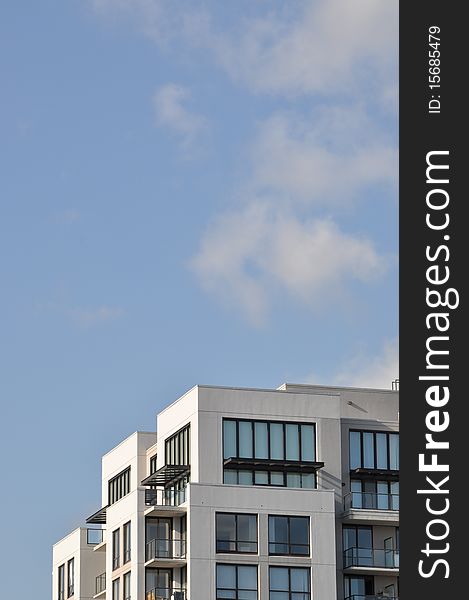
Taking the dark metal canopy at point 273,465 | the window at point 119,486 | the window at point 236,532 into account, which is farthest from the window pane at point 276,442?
the window at point 119,486

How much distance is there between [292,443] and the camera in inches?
3113

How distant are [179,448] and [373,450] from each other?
10555mm

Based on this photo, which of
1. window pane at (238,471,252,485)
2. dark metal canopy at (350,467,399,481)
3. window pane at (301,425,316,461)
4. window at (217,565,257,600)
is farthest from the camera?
dark metal canopy at (350,467,399,481)

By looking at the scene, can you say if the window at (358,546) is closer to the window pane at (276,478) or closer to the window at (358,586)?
the window at (358,586)

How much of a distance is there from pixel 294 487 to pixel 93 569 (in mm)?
20696

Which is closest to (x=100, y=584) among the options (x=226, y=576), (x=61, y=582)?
(x=61, y=582)

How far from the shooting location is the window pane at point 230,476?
77.9m

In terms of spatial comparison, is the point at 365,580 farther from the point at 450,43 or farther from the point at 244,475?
the point at 450,43

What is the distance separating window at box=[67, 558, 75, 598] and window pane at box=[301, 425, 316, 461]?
76.4ft

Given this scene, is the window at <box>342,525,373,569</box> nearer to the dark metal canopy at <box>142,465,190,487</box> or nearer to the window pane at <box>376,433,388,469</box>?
the window pane at <box>376,433,388,469</box>

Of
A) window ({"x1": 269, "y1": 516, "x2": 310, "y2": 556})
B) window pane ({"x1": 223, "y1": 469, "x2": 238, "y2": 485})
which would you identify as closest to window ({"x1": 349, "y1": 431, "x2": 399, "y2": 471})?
window ({"x1": 269, "y1": 516, "x2": 310, "y2": 556})

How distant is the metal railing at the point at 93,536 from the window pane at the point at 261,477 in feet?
63.4

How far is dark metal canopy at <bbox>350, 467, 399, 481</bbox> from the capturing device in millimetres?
80375

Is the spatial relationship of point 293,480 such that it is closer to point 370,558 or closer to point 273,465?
point 273,465
